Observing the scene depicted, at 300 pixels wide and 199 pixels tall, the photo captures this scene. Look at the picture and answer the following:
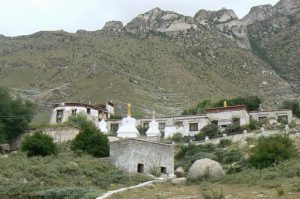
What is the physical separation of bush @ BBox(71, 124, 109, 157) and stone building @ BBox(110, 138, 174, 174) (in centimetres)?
327

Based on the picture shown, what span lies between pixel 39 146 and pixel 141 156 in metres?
7.37

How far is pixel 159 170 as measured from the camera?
35.6m

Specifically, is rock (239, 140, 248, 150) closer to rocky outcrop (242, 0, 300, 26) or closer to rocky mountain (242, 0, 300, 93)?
rocky mountain (242, 0, 300, 93)

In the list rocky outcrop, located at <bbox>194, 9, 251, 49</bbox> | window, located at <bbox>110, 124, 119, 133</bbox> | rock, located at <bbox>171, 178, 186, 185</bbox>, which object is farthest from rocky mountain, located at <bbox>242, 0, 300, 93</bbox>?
rock, located at <bbox>171, 178, 186, 185</bbox>

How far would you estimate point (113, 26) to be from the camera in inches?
5453

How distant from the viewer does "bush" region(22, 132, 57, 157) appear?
38.0 metres

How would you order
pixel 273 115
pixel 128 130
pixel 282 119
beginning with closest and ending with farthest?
pixel 128 130
pixel 282 119
pixel 273 115

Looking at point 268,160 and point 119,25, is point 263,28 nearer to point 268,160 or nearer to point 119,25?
point 119,25

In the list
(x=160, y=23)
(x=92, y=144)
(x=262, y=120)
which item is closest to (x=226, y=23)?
(x=160, y=23)

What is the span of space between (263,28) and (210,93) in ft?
201

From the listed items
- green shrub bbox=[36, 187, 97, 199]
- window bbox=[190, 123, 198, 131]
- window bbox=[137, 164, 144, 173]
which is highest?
window bbox=[190, 123, 198, 131]

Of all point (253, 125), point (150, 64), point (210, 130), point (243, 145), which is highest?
point (150, 64)

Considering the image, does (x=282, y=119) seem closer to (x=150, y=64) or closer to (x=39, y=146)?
(x=39, y=146)

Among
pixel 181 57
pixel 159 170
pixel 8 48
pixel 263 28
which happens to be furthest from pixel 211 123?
pixel 263 28
